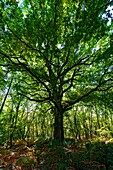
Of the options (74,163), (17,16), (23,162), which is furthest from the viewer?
(17,16)

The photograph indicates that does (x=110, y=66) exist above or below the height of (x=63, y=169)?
above

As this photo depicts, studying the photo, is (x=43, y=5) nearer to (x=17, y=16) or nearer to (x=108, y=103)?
(x=17, y=16)

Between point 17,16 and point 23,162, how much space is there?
7.41 m

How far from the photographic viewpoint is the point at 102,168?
629 centimetres

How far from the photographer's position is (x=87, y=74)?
13906 mm

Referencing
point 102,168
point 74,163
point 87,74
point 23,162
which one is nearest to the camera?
point 102,168

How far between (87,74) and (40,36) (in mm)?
6421

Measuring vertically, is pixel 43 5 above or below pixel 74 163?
above

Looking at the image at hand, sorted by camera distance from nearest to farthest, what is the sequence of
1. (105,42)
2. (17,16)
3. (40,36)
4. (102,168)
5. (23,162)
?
(102,168) → (23,162) → (40,36) → (17,16) → (105,42)

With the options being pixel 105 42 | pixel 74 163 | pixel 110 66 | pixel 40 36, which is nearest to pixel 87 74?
pixel 110 66

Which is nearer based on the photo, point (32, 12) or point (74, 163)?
point (74, 163)

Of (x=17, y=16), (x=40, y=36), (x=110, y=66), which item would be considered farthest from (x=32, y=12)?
(x=110, y=66)

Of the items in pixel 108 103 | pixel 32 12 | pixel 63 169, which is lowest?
pixel 63 169

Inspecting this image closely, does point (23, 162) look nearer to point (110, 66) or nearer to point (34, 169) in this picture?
point (34, 169)
